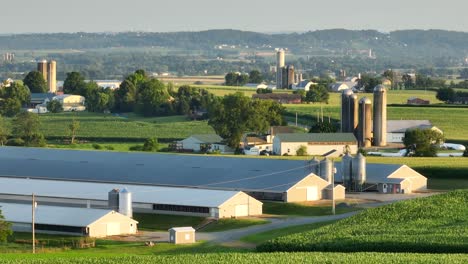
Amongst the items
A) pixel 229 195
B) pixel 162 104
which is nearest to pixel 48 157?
pixel 229 195

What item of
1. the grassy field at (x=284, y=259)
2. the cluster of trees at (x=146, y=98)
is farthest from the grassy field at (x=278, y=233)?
the cluster of trees at (x=146, y=98)

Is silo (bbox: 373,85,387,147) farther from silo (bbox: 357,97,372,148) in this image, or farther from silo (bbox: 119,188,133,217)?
silo (bbox: 119,188,133,217)

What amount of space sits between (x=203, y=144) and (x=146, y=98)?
34.2 m

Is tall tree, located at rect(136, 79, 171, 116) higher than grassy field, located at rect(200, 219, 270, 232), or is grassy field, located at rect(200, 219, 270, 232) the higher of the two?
tall tree, located at rect(136, 79, 171, 116)

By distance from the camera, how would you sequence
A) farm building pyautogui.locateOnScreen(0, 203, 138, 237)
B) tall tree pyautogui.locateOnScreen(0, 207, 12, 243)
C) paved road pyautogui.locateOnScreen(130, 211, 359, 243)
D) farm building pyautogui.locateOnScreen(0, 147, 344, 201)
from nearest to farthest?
tall tree pyautogui.locateOnScreen(0, 207, 12, 243) < paved road pyautogui.locateOnScreen(130, 211, 359, 243) < farm building pyautogui.locateOnScreen(0, 203, 138, 237) < farm building pyautogui.locateOnScreen(0, 147, 344, 201)

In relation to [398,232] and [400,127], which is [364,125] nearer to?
[400,127]

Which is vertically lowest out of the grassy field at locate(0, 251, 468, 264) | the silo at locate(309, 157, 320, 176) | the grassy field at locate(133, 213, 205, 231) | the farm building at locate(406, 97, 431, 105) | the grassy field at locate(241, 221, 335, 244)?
the grassy field at locate(133, 213, 205, 231)

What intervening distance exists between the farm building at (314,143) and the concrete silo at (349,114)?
6409mm

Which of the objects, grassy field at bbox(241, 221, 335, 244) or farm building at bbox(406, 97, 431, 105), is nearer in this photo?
grassy field at bbox(241, 221, 335, 244)

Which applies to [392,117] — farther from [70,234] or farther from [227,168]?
[70,234]

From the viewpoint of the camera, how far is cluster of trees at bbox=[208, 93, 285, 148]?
93.9 metres

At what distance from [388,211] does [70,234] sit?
1180 cm

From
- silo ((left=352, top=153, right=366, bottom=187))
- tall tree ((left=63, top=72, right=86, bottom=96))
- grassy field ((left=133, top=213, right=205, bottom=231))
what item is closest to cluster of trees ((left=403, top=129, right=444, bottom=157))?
silo ((left=352, top=153, right=366, bottom=187))

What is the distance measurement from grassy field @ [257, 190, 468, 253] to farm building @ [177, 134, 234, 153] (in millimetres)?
36493
